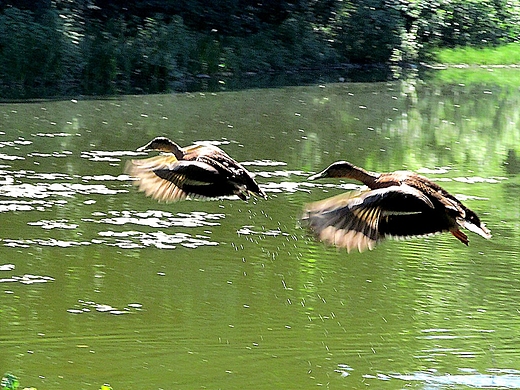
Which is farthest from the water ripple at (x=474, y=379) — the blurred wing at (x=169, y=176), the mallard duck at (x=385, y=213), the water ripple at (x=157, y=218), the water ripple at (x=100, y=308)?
the water ripple at (x=157, y=218)

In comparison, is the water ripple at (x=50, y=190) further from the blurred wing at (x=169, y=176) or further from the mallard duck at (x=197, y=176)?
the mallard duck at (x=197, y=176)

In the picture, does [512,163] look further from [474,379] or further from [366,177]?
[366,177]

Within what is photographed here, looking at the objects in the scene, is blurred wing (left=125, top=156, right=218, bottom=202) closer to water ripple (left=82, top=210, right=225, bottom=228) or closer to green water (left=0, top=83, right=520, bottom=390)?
green water (left=0, top=83, right=520, bottom=390)

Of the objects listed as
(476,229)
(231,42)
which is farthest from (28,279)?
(231,42)

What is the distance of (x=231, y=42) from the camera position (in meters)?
27.6

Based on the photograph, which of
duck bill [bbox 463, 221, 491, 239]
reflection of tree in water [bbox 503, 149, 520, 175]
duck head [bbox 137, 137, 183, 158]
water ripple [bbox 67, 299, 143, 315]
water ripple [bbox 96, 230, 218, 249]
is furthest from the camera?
reflection of tree in water [bbox 503, 149, 520, 175]

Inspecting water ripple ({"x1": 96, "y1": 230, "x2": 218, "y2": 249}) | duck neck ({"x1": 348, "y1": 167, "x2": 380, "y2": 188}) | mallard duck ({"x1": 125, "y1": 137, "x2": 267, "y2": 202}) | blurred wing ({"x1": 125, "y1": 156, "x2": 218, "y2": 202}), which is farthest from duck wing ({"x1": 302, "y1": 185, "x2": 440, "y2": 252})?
water ripple ({"x1": 96, "y1": 230, "x2": 218, "y2": 249})

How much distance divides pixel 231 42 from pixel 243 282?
1921 centimetres

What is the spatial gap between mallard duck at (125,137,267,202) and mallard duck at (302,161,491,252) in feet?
1.70

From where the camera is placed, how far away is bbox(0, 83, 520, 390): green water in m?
7.09

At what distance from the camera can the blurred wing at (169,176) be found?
5977mm

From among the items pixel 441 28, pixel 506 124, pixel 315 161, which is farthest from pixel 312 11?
pixel 315 161

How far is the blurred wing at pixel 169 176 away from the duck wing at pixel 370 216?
33.5 inches

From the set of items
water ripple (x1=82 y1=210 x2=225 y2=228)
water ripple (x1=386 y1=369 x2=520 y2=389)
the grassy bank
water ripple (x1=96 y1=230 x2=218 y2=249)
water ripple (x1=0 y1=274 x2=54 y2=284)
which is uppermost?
water ripple (x1=386 y1=369 x2=520 y2=389)
